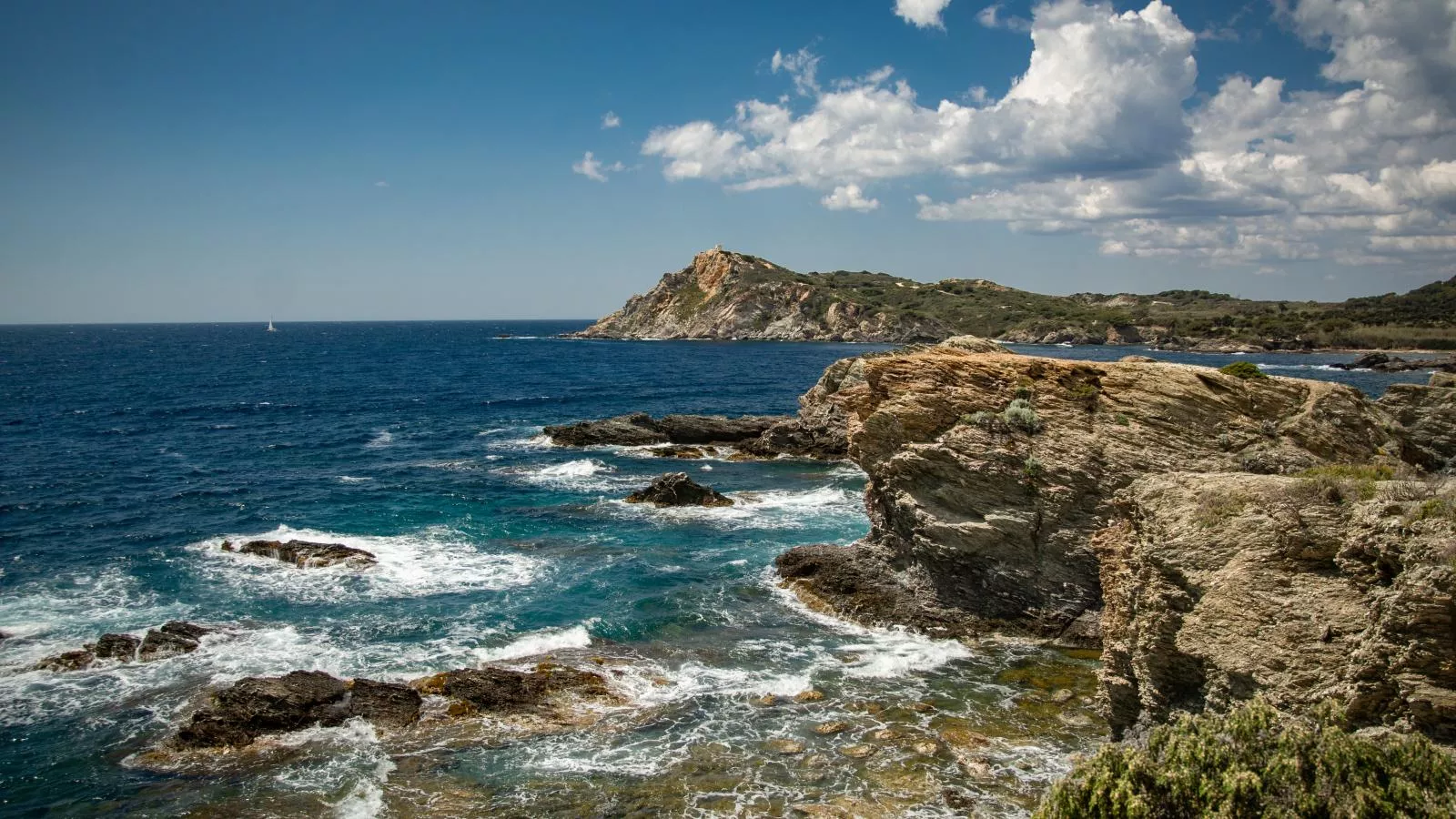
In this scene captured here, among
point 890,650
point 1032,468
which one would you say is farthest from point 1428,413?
point 890,650

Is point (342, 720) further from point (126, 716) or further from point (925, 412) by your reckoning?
point (925, 412)

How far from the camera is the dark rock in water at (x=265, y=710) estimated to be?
18.7 m

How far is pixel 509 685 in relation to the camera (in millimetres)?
20875

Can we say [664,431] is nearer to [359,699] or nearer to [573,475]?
[573,475]

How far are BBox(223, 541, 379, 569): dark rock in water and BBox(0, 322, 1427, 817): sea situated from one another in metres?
0.68

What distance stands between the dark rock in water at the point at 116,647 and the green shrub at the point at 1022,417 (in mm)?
27045

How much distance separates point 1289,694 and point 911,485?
14.2m

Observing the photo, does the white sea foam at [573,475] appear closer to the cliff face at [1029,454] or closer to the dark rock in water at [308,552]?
the dark rock in water at [308,552]

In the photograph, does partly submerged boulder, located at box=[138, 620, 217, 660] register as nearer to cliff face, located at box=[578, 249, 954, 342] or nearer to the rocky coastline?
the rocky coastline

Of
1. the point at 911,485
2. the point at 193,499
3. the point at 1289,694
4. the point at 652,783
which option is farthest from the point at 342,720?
the point at 193,499

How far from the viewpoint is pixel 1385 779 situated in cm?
850

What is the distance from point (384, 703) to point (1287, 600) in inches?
778

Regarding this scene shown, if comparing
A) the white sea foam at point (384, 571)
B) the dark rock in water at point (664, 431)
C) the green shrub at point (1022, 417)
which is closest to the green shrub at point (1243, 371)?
the green shrub at point (1022, 417)

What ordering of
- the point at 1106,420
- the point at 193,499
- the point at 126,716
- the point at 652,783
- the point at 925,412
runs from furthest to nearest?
the point at 193,499, the point at 925,412, the point at 1106,420, the point at 126,716, the point at 652,783
